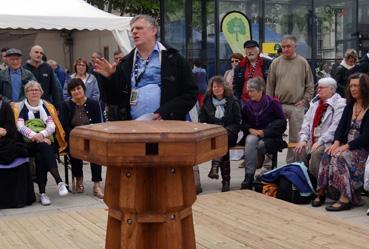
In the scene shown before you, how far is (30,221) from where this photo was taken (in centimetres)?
474

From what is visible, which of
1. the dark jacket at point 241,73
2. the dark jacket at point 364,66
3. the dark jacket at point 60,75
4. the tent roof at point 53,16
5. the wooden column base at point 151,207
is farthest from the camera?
the dark jacket at point 60,75

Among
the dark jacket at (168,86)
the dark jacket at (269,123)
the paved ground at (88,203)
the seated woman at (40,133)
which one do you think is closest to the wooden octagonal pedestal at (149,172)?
the dark jacket at (168,86)

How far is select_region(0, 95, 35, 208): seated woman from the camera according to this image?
5.94m

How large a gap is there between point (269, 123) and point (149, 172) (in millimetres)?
3828

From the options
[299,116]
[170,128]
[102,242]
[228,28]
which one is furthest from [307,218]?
[228,28]

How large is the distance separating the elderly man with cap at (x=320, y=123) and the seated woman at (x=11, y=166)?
108 inches

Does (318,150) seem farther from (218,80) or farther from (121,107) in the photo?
(121,107)

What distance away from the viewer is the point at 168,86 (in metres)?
3.81

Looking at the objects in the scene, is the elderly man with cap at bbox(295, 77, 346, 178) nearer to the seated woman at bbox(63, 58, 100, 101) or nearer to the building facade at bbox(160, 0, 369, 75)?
the seated woman at bbox(63, 58, 100, 101)

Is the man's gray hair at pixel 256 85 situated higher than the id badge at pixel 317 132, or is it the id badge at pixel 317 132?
the man's gray hair at pixel 256 85

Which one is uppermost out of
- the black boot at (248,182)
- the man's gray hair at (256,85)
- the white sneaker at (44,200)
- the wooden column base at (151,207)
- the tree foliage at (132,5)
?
the tree foliage at (132,5)

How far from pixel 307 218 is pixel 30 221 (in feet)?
6.93

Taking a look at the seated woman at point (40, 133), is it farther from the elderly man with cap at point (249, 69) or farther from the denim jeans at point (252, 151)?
the elderly man with cap at point (249, 69)

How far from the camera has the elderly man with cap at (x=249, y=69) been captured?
7.84 meters
